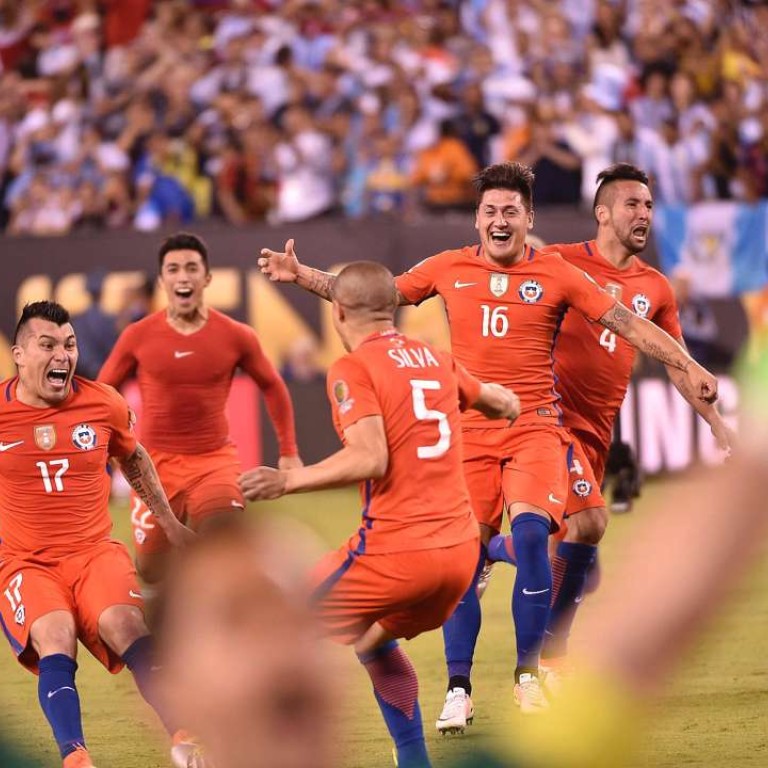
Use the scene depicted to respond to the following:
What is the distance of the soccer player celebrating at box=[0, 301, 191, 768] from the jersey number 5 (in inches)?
55.6

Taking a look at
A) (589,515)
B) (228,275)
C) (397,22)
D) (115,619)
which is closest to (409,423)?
(115,619)

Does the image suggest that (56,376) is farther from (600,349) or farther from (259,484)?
(600,349)

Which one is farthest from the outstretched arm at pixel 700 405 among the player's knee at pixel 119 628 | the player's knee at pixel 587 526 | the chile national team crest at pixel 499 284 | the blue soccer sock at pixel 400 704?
the player's knee at pixel 119 628

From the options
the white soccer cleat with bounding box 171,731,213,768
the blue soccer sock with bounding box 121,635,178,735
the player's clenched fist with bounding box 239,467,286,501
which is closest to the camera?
the player's clenched fist with bounding box 239,467,286,501

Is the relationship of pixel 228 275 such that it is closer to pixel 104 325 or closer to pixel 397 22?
pixel 104 325

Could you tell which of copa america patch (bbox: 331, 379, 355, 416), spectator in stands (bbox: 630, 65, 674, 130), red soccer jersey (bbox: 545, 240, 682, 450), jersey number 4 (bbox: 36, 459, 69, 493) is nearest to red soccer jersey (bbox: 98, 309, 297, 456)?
red soccer jersey (bbox: 545, 240, 682, 450)

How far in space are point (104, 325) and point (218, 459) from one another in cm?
649

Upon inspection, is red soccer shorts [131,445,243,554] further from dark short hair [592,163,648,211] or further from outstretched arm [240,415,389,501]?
outstretched arm [240,415,389,501]

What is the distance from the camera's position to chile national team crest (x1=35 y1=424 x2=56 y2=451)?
613 cm

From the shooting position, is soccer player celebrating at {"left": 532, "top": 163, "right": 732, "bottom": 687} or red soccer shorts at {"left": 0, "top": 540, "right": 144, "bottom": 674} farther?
soccer player celebrating at {"left": 532, "top": 163, "right": 732, "bottom": 687}

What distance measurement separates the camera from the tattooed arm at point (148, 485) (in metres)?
6.30

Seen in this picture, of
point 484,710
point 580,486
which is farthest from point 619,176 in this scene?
point 484,710

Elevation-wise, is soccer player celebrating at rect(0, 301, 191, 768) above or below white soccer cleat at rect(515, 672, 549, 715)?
above

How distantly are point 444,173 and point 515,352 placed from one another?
27.7 ft
